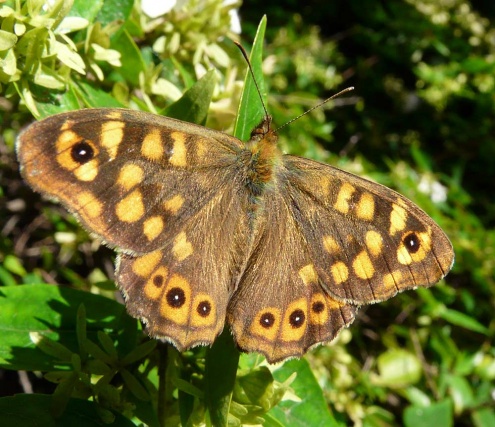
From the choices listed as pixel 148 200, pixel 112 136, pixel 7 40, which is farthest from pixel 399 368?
pixel 7 40

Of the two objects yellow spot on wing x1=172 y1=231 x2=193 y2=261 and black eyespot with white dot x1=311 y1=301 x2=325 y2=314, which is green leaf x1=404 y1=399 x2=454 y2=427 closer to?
black eyespot with white dot x1=311 y1=301 x2=325 y2=314

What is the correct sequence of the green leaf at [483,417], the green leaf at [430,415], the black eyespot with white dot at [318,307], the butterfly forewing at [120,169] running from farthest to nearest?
the green leaf at [483,417], the green leaf at [430,415], the black eyespot with white dot at [318,307], the butterfly forewing at [120,169]

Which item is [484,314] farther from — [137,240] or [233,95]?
[137,240]

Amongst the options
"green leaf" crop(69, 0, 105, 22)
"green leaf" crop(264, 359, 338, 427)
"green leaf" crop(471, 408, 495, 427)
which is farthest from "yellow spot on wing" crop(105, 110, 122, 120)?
"green leaf" crop(471, 408, 495, 427)

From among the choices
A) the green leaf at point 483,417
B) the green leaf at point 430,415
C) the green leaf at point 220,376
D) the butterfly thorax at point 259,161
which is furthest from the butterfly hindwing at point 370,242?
the green leaf at point 483,417

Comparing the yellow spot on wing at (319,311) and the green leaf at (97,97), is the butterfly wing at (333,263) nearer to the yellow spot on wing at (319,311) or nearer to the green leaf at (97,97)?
the yellow spot on wing at (319,311)
